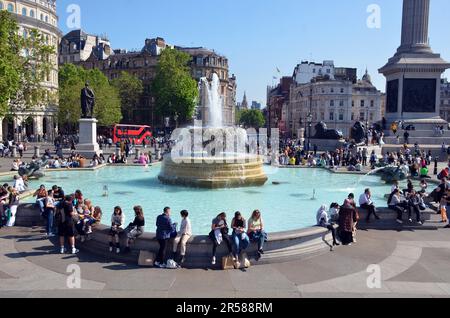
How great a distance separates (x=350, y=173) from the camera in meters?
25.5

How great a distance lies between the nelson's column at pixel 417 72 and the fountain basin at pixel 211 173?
24583 mm

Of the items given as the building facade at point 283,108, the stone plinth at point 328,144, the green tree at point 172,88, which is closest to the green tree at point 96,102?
the green tree at point 172,88

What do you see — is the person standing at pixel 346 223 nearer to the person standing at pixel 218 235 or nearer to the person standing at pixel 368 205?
the person standing at pixel 368 205

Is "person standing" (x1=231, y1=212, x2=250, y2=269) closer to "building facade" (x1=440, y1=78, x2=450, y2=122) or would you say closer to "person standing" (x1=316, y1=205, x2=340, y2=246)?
"person standing" (x1=316, y1=205, x2=340, y2=246)

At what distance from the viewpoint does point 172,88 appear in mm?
73625

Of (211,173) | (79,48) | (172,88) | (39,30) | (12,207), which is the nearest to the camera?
(12,207)

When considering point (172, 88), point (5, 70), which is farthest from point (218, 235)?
point (172, 88)

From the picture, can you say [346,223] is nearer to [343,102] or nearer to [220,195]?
[220,195]

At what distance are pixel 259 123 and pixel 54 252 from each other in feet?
517

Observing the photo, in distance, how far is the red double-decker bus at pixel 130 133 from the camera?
53594mm

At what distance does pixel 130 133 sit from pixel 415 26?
35.4 metres
